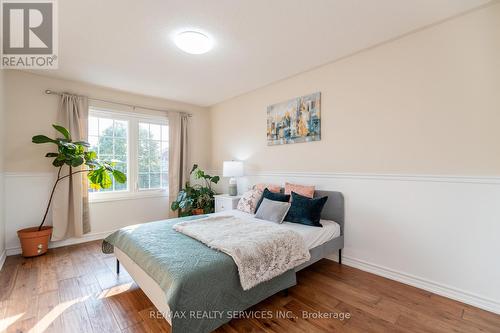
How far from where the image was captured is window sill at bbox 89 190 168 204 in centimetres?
364

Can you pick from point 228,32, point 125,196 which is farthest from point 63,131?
point 228,32

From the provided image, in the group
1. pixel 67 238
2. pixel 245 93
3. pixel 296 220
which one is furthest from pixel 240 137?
pixel 67 238

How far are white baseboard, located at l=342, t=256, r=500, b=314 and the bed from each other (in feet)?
2.40

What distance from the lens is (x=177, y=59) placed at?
9.03 ft

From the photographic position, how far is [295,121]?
3.26m

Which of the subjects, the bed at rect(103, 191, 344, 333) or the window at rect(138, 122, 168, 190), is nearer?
the bed at rect(103, 191, 344, 333)

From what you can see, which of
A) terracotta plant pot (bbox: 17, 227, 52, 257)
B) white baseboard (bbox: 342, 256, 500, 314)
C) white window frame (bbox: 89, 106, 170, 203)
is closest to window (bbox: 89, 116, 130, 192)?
white window frame (bbox: 89, 106, 170, 203)

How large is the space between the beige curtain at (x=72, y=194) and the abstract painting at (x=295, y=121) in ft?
9.54

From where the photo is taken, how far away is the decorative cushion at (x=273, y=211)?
2.63 metres

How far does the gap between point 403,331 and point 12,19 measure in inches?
163

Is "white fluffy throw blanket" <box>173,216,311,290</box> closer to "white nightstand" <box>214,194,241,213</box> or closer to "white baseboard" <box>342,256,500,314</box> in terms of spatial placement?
"white baseboard" <box>342,256,500,314</box>

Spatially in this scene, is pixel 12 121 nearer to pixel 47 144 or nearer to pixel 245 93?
pixel 47 144

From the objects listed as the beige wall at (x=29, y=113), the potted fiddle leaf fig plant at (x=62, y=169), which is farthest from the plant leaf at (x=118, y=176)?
the beige wall at (x=29, y=113)

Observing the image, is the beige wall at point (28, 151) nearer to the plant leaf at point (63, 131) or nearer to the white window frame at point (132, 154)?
the white window frame at point (132, 154)
